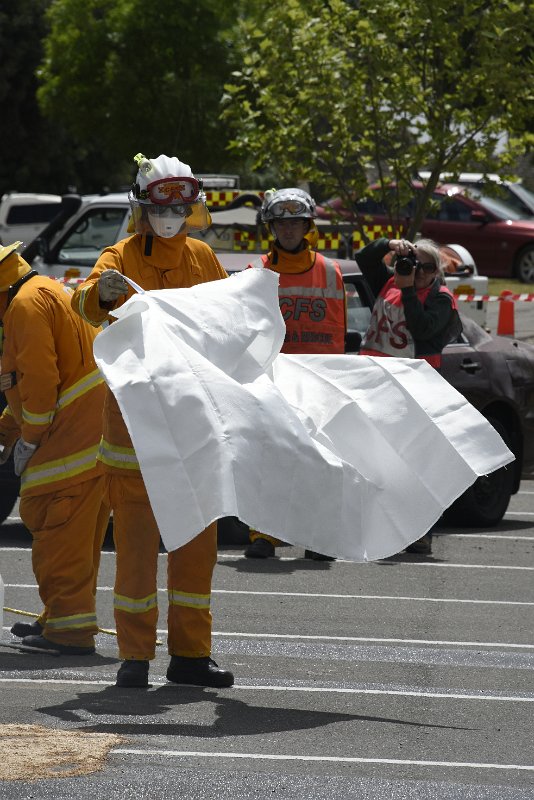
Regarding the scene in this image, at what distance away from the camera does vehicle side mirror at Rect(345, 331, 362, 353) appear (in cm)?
1070

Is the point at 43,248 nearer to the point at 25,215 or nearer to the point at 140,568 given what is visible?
the point at 140,568

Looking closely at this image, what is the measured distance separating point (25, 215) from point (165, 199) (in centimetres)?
2938

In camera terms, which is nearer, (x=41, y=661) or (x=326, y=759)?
(x=326, y=759)

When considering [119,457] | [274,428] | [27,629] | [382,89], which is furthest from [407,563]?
[382,89]

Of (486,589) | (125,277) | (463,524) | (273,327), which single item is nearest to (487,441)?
(273,327)

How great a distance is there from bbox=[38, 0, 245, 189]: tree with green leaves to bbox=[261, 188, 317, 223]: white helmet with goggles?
20.5 m

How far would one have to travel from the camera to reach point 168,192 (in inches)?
266

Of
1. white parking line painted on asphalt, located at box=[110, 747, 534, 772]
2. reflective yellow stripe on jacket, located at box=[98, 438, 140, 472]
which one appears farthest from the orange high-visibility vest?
white parking line painted on asphalt, located at box=[110, 747, 534, 772]

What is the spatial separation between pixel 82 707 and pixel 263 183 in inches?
1117

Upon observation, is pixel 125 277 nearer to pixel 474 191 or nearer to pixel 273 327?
pixel 273 327

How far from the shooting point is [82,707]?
6133 millimetres

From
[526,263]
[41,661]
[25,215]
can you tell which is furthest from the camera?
[25,215]

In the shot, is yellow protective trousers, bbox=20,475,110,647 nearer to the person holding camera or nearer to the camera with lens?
the camera with lens

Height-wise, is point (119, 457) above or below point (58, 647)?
above
